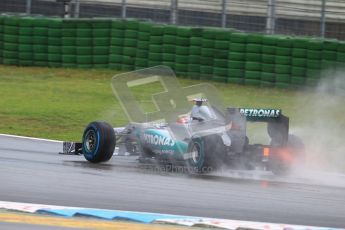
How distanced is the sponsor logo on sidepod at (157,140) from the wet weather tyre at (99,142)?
1.41 ft

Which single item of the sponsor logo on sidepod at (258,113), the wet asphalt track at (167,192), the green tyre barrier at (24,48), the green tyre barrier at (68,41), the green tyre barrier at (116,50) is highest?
the green tyre barrier at (68,41)

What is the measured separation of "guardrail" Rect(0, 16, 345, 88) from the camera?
69.1ft

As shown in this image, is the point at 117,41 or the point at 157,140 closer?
the point at 157,140

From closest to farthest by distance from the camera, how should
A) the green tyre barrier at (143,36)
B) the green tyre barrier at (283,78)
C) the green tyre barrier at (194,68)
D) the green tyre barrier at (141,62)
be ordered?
the green tyre barrier at (283,78)
the green tyre barrier at (194,68)
the green tyre barrier at (143,36)
the green tyre barrier at (141,62)

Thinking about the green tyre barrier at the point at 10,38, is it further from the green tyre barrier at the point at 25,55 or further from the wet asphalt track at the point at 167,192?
the wet asphalt track at the point at 167,192

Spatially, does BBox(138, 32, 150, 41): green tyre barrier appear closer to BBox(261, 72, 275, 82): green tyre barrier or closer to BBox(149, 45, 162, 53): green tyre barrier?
BBox(149, 45, 162, 53): green tyre barrier

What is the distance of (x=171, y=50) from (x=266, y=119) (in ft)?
37.1

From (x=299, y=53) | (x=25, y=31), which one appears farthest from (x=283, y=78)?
(x=25, y=31)

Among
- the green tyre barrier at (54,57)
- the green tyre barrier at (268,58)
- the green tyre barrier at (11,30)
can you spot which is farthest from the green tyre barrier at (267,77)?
the green tyre barrier at (11,30)

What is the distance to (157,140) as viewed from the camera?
39.0 feet

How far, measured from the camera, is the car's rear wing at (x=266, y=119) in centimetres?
1159

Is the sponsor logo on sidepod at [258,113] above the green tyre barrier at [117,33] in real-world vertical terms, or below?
below

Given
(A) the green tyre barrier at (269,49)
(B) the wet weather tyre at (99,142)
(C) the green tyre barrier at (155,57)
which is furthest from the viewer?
(C) the green tyre barrier at (155,57)

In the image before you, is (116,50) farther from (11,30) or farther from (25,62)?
(11,30)
